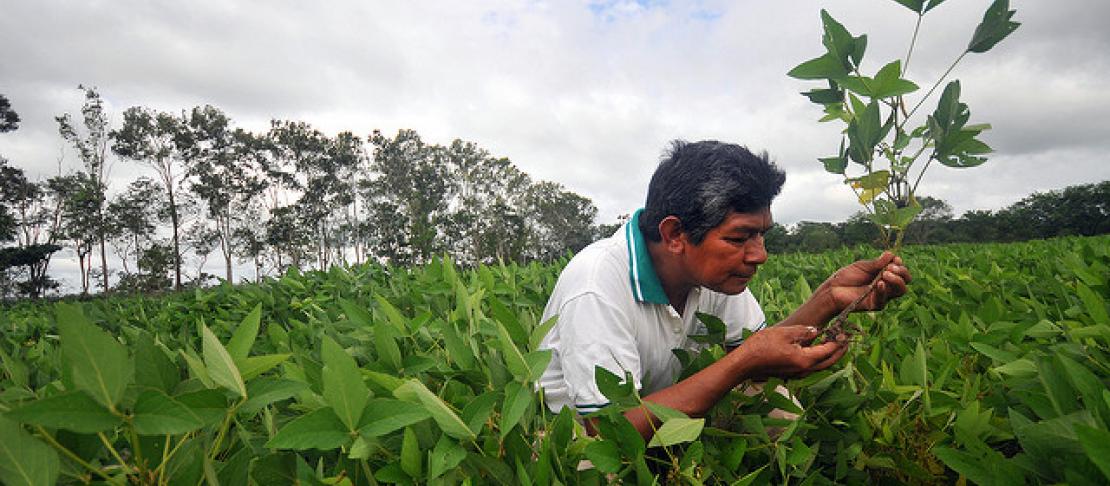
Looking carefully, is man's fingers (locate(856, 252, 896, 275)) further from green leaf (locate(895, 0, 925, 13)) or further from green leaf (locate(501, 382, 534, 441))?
green leaf (locate(501, 382, 534, 441))

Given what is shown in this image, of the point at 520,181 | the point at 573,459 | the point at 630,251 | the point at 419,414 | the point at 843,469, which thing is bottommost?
the point at 843,469

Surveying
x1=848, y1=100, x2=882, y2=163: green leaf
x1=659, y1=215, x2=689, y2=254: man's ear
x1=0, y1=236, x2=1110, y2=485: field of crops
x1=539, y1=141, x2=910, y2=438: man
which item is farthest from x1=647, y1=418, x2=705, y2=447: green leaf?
x1=659, y1=215, x2=689, y2=254: man's ear

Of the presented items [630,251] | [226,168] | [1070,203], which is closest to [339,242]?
[226,168]

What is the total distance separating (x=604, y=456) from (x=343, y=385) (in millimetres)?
414

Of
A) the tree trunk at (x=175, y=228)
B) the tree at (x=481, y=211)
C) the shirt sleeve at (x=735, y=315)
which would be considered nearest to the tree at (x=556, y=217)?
the tree at (x=481, y=211)

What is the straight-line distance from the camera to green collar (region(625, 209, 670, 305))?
181 cm

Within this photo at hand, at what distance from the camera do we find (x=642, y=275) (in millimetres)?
1831

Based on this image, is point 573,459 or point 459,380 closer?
point 573,459

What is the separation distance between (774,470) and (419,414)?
2.39ft

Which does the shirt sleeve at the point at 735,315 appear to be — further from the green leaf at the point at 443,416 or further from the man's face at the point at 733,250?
the green leaf at the point at 443,416

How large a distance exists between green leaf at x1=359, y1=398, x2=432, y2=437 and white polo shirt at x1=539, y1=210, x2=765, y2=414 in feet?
2.48

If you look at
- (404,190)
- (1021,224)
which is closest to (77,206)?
(404,190)

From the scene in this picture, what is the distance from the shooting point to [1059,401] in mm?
896

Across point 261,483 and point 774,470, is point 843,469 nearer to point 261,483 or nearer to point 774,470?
point 774,470
